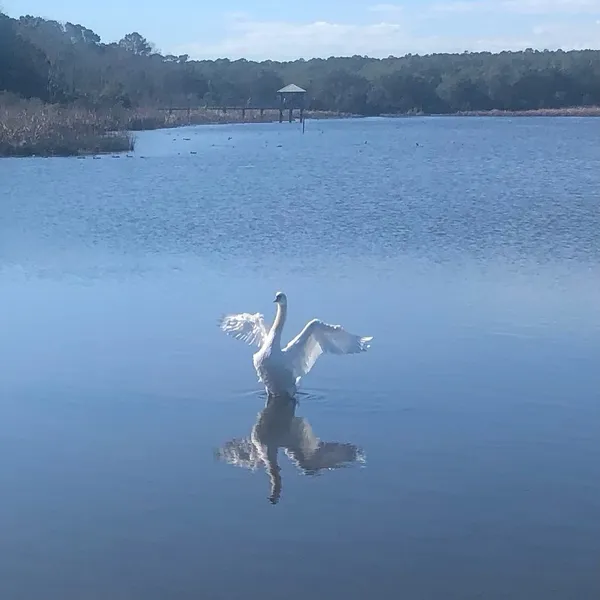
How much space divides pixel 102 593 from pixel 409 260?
992 centimetres

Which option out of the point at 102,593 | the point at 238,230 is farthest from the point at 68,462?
the point at 238,230

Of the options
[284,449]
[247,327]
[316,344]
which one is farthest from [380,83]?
[284,449]

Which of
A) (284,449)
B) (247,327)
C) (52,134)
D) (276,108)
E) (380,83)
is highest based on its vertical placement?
(247,327)

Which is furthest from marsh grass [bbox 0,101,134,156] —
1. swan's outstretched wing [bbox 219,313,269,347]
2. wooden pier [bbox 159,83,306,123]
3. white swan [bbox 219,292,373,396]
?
wooden pier [bbox 159,83,306,123]

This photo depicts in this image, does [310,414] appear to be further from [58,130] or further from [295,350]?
[58,130]

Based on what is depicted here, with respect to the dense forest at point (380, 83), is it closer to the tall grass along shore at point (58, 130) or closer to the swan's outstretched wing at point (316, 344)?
the tall grass along shore at point (58, 130)

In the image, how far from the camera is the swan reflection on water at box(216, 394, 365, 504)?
761 cm

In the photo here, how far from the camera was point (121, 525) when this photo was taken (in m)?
6.55

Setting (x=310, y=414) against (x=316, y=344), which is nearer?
(x=310, y=414)

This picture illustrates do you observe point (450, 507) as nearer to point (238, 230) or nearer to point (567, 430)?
point (567, 430)

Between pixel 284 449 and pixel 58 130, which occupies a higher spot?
pixel 284 449

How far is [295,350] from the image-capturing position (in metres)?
9.02

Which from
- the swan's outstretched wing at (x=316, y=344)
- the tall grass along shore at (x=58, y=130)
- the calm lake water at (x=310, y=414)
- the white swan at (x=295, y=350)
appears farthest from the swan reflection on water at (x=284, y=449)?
→ the tall grass along shore at (x=58, y=130)

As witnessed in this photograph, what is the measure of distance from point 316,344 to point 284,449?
1362mm
